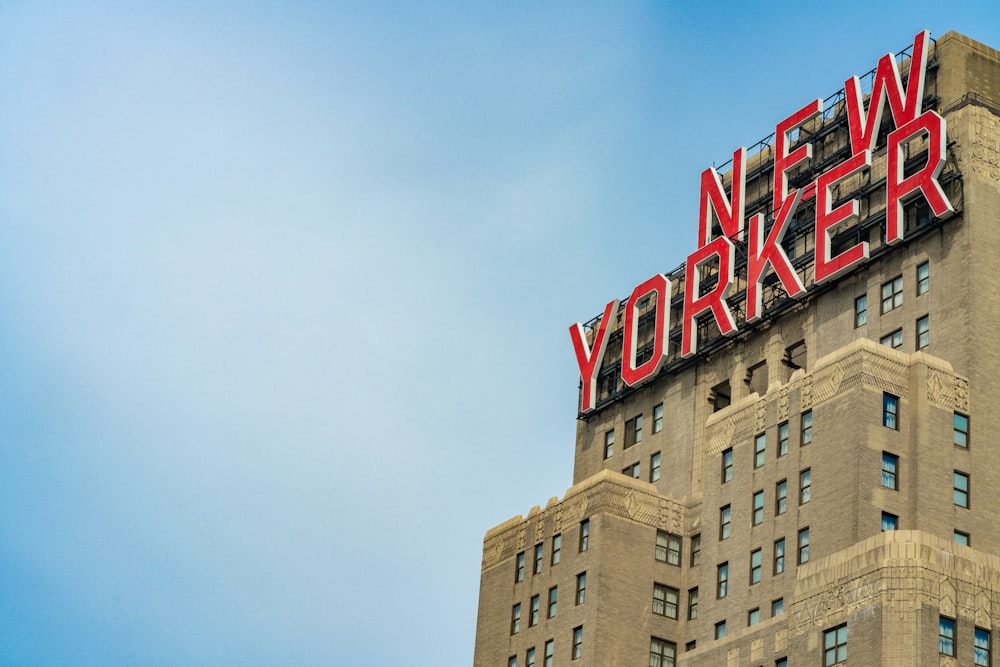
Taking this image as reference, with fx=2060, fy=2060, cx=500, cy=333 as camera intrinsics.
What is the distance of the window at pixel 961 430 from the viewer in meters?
111

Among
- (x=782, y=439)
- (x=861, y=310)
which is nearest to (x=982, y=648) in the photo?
(x=782, y=439)

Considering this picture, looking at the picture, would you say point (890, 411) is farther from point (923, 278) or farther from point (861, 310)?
point (861, 310)

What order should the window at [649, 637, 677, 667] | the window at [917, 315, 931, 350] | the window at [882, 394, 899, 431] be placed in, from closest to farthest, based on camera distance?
1. the window at [882, 394, 899, 431]
2. the window at [917, 315, 931, 350]
3. the window at [649, 637, 677, 667]

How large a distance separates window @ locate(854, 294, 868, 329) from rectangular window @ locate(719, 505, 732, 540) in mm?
13718

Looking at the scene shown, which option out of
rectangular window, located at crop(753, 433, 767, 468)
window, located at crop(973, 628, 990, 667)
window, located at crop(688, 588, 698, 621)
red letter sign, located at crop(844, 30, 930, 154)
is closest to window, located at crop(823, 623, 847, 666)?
window, located at crop(973, 628, 990, 667)

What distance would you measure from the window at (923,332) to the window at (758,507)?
40.8ft

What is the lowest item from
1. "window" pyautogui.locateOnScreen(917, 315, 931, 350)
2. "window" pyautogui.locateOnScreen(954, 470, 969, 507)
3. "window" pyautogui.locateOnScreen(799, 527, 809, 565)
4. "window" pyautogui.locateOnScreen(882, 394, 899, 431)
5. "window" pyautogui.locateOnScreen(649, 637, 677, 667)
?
"window" pyautogui.locateOnScreen(649, 637, 677, 667)

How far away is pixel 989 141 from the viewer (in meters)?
120

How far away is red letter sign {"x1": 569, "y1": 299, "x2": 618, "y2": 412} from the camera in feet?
461

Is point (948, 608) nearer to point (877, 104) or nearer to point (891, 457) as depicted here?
point (891, 457)

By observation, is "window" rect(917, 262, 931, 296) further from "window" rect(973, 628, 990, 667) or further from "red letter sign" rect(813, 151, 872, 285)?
"window" rect(973, 628, 990, 667)

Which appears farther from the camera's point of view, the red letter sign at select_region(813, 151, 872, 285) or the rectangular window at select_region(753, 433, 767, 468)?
the red letter sign at select_region(813, 151, 872, 285)

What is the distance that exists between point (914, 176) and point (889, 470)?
1997 centimetres

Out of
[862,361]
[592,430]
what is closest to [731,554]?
[862,361]
